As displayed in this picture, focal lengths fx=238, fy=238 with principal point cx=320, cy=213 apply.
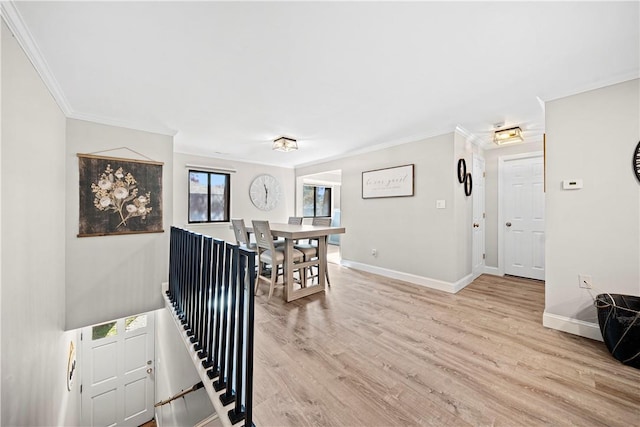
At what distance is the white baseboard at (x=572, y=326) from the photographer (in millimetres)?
2021

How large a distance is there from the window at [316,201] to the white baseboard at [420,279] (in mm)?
2890

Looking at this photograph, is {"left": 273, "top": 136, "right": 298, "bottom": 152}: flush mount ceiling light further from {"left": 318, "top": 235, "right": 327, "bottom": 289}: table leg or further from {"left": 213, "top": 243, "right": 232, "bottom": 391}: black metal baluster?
{"left": 213, "top": 243, "right": 232, "bottom": 391}: black metal baluster

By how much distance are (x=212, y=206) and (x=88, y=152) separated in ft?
7.72

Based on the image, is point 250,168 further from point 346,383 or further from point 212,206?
point 346,383

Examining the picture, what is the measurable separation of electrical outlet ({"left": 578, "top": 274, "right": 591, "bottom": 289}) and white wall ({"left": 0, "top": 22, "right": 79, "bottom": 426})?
4.12 meters

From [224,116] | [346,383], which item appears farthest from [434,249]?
[224,116]

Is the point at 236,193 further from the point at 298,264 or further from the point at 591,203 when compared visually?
the point at 591,203

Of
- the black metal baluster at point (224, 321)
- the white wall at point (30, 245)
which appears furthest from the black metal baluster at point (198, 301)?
the white wall at point (30, 245)

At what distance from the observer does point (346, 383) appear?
4.98ft

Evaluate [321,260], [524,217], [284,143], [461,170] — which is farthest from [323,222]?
[524,217]

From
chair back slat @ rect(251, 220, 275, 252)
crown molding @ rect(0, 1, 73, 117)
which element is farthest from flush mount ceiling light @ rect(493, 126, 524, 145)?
crown molding @ rect(0, 1, 73, 117)

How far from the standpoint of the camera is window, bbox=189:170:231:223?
4.71 m

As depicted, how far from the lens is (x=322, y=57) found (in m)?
1.67

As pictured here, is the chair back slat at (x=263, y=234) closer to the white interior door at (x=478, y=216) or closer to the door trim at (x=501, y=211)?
the white interior door at (x=478, y=216)
